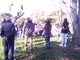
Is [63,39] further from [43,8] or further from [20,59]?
[43,8]

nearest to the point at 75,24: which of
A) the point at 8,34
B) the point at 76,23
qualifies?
the point at 76,23

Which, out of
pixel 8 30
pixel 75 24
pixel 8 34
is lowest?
pixel 8 34

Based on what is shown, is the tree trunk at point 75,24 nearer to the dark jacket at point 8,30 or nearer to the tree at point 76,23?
the tree at point 76,23

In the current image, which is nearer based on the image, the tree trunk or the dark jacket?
the dark jacket

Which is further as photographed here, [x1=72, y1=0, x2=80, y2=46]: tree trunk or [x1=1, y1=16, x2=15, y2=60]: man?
[x1=72, y1=0, x2=80, y2=46]: tree trunk

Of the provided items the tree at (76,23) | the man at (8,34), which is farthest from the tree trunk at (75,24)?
the man at (8,34)

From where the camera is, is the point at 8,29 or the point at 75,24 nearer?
the point at 8,29

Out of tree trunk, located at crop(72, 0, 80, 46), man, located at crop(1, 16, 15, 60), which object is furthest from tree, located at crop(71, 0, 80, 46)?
man, located at crop(1, 16, 15, 60)

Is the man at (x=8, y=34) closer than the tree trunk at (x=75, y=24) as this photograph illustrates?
Yes

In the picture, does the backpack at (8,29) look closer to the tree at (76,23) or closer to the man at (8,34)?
the man at (8,34)

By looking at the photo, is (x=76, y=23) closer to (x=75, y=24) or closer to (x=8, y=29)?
(x=75, y=24)

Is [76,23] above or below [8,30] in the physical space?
above

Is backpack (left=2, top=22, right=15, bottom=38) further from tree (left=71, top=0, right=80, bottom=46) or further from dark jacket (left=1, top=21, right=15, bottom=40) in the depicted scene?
tree (left=71, top=0, right=80, bottom=46)

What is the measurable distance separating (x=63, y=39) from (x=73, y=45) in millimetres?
1687
